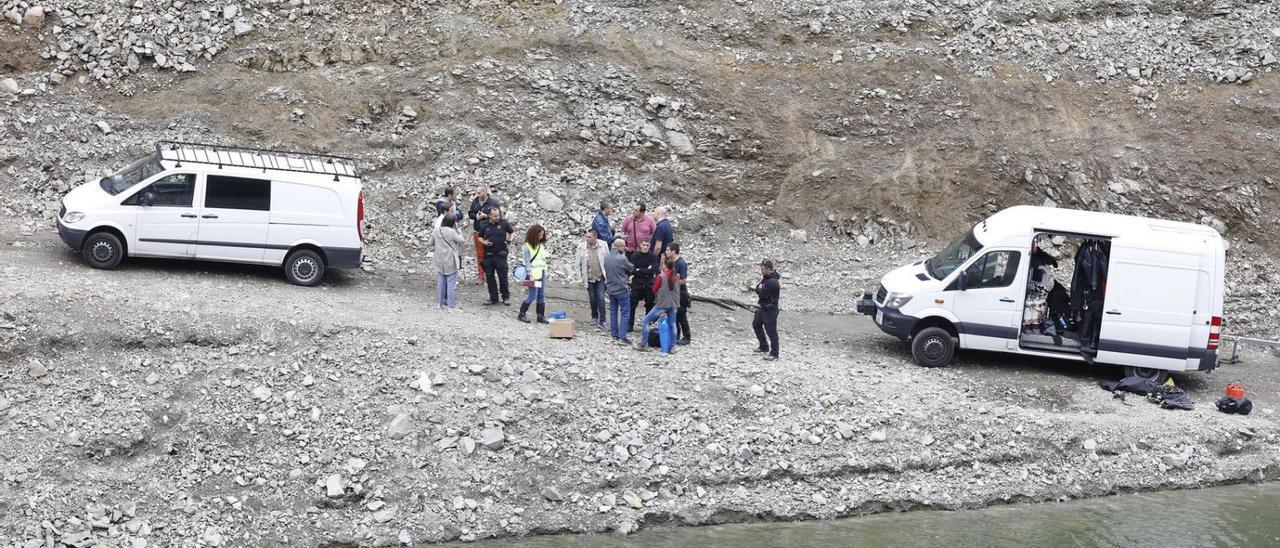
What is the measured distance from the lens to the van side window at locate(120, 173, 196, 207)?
57.5ft

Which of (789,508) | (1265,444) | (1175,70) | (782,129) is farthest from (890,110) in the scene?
(789,508)

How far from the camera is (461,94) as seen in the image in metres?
23.3

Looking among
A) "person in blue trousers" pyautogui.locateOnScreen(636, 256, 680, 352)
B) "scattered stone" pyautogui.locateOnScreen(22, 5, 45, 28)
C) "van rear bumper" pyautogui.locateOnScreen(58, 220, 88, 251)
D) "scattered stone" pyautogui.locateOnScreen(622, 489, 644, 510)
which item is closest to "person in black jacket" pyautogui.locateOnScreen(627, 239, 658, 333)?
"person in blue trousers" pyautogui.locateOnScreen(636, 256, 680, 352)

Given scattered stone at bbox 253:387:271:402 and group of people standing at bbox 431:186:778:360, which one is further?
group of people standing at bbox 431:186:778:360

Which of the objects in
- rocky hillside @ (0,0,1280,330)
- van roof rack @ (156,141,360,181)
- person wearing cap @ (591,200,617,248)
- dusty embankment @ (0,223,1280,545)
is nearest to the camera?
dusty embankment @ (0,223,1280,545)

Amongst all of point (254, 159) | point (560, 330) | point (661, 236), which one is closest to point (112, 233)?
point (254, 159)

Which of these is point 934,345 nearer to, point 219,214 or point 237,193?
point 237,193

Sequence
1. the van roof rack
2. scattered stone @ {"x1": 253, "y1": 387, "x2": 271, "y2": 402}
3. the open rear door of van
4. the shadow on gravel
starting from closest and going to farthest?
1. scattered stone @ {"x1": 253, "y1": 387, "x2": 271, "y2": 402}
2. the open rear door of van
3. the shadow on gravel
4. the van roof rack

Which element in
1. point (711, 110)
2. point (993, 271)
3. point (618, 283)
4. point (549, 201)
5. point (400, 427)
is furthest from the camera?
point (711, 110)

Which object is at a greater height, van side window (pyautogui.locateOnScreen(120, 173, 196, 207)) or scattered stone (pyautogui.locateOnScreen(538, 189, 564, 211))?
scattered stone (pyautogui.locateOnScreen(538, 189, 564, 211))

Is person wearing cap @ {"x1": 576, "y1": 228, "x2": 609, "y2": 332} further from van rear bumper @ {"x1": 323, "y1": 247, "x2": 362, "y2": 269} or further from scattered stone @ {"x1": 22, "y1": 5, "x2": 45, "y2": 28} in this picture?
scattered stone @ {"x1": 22, "y1": 5, "x2": 45, "y2": 28}

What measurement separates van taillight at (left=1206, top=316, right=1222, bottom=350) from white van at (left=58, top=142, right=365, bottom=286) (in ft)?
39.1

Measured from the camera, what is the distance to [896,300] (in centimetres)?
1755

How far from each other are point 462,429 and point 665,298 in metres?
3.47
